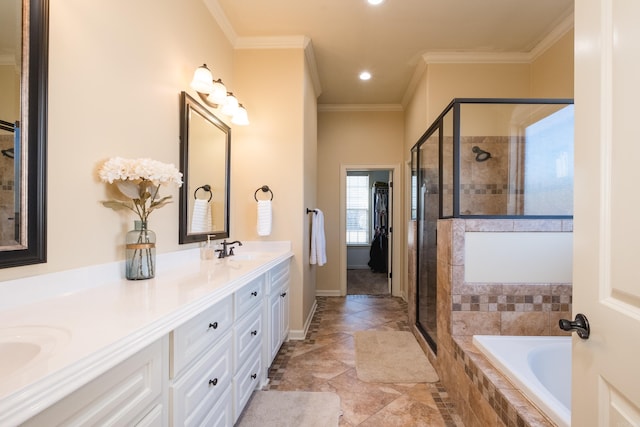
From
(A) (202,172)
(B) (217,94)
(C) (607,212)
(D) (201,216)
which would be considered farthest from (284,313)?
(C) (607,212)

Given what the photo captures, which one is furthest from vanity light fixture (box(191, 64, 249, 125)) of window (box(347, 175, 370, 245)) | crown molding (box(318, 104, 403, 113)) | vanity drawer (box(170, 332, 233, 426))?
window (box(347, 175, 370, 245))

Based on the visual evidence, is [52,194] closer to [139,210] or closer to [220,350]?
[139,210]

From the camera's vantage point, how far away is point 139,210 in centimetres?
148

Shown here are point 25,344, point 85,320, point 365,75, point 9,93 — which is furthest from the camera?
point 365,75

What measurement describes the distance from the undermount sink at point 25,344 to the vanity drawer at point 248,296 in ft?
2.65

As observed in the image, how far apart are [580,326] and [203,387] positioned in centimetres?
122

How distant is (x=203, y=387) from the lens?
3.86ft

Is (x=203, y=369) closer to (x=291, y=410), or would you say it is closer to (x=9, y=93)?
(x=291, y=410)

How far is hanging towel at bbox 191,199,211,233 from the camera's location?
212 centimetres

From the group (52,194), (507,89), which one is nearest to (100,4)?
(52,194)

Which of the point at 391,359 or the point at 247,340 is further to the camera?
the point at 391,359

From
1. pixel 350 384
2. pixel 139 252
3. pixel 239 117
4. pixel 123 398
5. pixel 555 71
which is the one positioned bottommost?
pixel 350 384

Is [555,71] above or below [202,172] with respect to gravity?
above

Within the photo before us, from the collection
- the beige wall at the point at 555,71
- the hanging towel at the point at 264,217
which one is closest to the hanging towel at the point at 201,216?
the hanging towel at the point at 264,217
